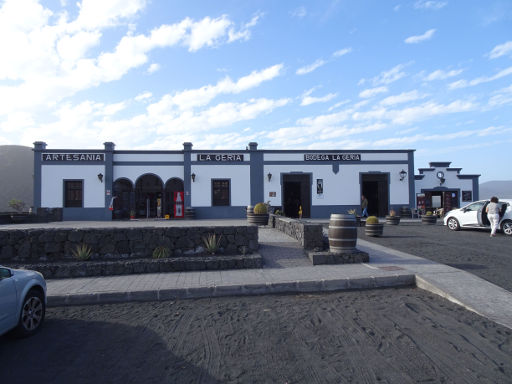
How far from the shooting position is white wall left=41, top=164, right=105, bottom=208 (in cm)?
2322

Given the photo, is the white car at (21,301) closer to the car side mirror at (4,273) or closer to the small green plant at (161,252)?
the car side mirror at (4,273)

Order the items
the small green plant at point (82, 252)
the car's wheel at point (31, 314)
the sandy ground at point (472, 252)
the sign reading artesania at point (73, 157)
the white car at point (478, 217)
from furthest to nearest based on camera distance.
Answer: the sign reading artesania at point (73, 157)
the white car at point (478, 217)
the small green plant at point (82, 252)
the sandy ground at point (472, 252)
the car's wheel at point (31, 314)

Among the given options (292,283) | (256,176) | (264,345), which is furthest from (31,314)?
(256,176)

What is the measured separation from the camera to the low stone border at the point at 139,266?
6.94m

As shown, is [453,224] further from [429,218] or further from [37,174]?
[37,174]

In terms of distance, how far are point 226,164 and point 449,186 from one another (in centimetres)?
1774

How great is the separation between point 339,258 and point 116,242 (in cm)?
540

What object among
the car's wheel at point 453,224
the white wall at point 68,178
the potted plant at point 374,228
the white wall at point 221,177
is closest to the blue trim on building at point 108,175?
the white wall at point 68,178

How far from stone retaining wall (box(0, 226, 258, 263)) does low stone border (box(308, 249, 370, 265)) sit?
161 cm

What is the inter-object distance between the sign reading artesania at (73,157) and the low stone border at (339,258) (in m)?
20.6

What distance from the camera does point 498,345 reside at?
3.71 metres

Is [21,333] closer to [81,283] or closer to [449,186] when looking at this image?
[81,283]

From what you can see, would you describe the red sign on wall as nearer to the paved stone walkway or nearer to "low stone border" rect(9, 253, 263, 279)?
"low stone border" rect(9, 253, 263, 279)

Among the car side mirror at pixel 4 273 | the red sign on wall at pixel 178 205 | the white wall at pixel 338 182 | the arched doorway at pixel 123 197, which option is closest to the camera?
the car side mirror at pixel 4 273
